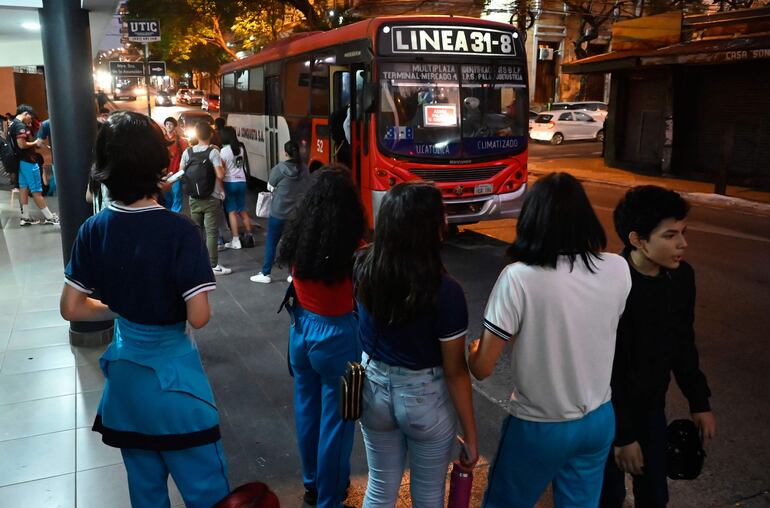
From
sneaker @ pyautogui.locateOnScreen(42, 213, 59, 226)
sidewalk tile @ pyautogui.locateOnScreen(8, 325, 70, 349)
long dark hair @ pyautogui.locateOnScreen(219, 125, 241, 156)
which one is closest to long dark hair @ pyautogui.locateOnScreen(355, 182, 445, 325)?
sidewalk tile @ pyautogui.locateOnScreen(8, 325, 70, 349)

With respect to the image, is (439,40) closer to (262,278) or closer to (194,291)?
(262,278)

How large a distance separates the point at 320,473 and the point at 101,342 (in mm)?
3224

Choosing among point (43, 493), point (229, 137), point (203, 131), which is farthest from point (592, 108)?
point (43, 493)

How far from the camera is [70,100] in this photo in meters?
5.22

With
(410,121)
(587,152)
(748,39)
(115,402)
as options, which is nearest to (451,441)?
(115,402)

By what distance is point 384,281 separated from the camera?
2303mm

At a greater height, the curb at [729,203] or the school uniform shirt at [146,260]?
the school uniform shirt at [146,260]

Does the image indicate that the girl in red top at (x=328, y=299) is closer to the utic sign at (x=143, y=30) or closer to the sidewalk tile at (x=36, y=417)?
the sidewalk tile at (x=36, y=417)

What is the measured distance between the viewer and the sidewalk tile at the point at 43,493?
133 inches

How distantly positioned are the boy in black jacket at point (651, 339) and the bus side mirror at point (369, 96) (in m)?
6.58

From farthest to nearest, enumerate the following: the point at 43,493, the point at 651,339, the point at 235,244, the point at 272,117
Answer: the point at 272,117, the point at 235,244, the point at 43,493, the point at 651,339

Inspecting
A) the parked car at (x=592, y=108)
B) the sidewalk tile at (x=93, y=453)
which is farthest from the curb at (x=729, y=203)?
the parked car at (x=592, y=108)

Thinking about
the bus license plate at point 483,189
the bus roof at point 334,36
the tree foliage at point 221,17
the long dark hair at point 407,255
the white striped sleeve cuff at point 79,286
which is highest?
the tree foliage at point 221,17

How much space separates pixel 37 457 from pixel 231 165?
18.7ft
